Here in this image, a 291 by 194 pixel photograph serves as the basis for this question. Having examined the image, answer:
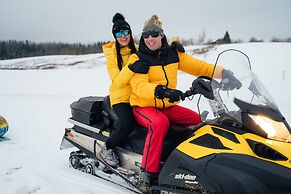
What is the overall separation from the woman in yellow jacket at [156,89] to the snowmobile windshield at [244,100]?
130mm

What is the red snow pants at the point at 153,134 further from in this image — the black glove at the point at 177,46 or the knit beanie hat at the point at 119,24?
the knit beanie hat at the point at 119,24

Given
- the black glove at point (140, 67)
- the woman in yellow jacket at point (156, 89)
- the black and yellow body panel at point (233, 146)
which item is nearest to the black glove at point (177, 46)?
the woman in yellow jacket at point (156, 89)

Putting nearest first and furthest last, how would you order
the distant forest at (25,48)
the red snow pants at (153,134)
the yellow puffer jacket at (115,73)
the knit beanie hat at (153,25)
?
the red snow pants at (153,134) → the knit beanie hat at (153,25) → the yellow puffer jacket at (115,73) → the distant forest at (25,48)

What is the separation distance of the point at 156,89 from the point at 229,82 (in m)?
0.66

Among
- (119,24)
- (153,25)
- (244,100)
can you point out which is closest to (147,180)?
(244,100)

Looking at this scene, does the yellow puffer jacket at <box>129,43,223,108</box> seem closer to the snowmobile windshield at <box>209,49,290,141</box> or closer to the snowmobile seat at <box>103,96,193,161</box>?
the snowmobile seat at <box>103,96,193,161</box>

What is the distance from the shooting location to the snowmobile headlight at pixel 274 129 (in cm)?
223

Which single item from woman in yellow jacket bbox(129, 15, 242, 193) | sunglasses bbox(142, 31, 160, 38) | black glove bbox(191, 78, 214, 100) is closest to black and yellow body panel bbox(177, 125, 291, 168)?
black glove bbox(191, 78, 214, 100)

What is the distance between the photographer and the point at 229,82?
2.59 metres

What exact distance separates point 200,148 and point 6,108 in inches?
311

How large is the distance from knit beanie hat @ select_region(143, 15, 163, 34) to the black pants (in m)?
0.90

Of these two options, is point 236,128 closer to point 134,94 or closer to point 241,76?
point 241,76

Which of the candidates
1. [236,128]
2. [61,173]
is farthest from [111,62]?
[236,128]

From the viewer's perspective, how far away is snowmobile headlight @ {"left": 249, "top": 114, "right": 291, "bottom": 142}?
223 cm
